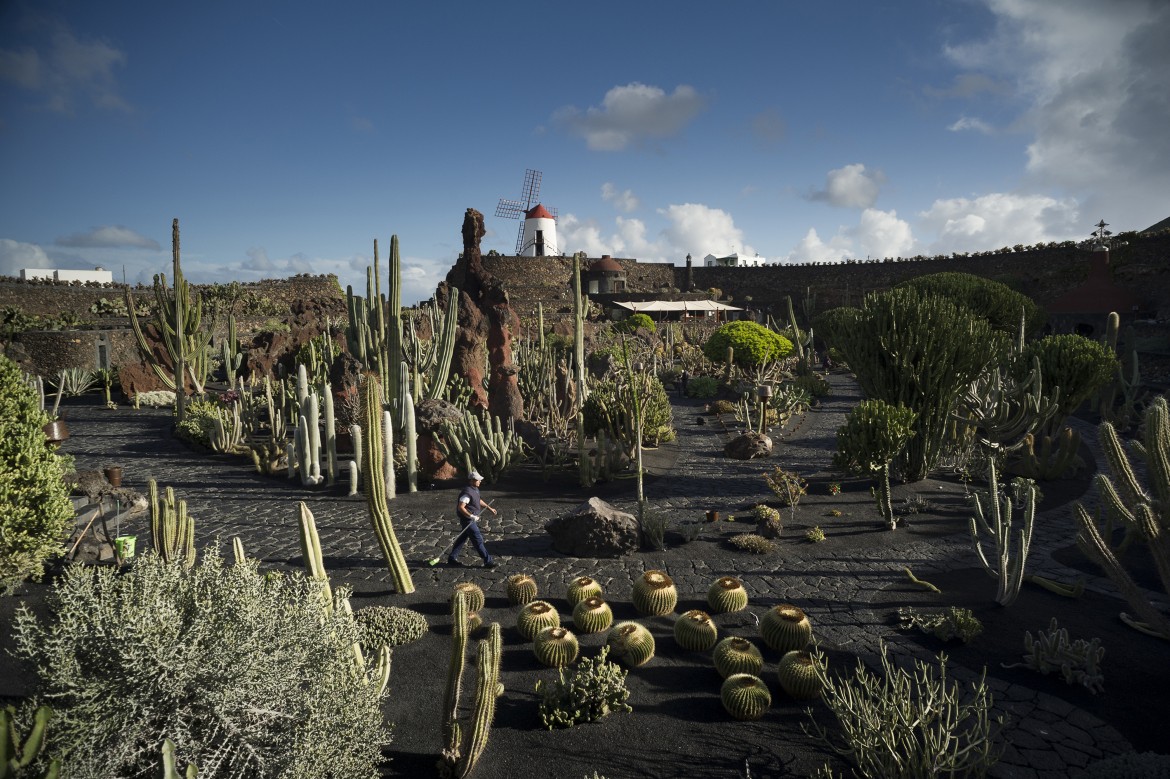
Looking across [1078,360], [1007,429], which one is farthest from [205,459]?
[1078,360]

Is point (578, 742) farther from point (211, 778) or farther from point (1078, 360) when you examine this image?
point (1078, 360)

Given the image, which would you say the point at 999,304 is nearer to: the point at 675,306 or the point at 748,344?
the point at 748,344

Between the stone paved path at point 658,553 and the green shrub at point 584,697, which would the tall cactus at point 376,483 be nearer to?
the stone paved path at point 658,553

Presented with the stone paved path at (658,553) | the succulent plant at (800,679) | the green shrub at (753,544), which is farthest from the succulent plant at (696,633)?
the green shrub at (753,544)

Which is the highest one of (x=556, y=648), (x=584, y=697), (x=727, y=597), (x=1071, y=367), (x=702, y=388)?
(x=1071, y=367)

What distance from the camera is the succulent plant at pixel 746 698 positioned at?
4746mm

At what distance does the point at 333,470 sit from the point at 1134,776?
1053 cm

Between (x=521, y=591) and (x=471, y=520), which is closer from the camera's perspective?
(x=521, y=591)

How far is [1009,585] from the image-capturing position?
6.42m

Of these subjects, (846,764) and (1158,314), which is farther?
(1158,314)

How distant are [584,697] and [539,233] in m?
53.4

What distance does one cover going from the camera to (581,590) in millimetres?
6594

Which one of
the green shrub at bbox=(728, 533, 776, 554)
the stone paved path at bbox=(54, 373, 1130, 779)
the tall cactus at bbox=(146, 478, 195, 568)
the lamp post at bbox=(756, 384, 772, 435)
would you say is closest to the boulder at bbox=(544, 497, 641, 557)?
the stone paved path at bbox=(54, 373, 1130, 779)

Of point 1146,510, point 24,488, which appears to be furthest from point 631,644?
point 24,488
